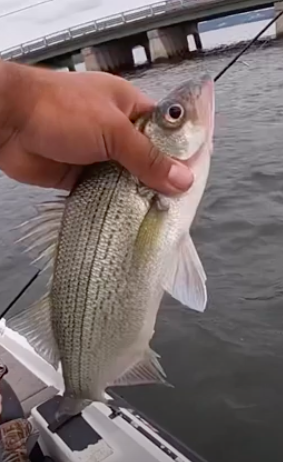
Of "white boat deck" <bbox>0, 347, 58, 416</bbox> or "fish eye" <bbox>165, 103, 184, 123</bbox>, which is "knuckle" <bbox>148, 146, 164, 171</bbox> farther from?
"white boat deck" <bbox>0, 347, 58, 416</bbox>

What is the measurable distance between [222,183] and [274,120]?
4041mm

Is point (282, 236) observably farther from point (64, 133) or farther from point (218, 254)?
point (64, 133)

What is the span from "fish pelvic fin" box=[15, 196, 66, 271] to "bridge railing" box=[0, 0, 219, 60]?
1507 inches

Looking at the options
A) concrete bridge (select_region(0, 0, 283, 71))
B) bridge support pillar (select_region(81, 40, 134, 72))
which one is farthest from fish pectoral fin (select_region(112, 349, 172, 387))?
bridge support pillar (select_region(81, 40, 134, 72))

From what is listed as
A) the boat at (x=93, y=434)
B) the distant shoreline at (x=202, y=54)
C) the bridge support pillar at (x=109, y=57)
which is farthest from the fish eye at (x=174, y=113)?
the bridge support pillar at (x=109, y=57)

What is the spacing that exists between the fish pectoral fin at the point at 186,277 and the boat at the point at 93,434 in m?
1.19

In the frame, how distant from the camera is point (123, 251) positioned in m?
1.73

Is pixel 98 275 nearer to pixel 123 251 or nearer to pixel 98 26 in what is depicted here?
pixel 123 251

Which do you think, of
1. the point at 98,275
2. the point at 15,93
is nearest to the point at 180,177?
the point at 98,275

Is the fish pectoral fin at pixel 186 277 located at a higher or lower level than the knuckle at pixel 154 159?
lower

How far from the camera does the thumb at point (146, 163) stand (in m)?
1.63

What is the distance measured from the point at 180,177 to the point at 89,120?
276 mm

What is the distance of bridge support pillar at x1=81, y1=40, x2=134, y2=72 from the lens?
4100cm

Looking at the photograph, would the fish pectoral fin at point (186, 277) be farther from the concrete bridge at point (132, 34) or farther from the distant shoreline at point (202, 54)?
the concrete bridge at point (132, 34)
